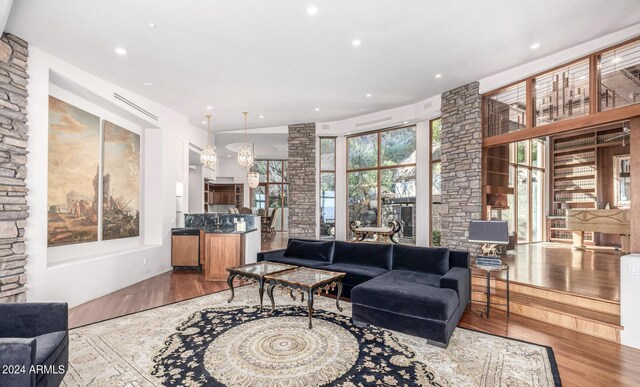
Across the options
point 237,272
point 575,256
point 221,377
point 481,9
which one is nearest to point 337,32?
point 481,9

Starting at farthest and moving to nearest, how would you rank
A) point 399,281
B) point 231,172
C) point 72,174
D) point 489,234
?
point 231,172 < point 72,174 < point 489,234 < point 399,281

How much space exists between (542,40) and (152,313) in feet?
20.3

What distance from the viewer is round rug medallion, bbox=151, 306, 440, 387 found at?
2416mm

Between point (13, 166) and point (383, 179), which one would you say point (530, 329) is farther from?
point (13, 166)

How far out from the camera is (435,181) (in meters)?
7.39

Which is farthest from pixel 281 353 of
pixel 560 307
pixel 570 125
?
pixel 570 125

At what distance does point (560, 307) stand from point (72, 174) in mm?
6852

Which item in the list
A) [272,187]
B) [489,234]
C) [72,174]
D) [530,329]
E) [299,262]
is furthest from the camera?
[272,187]

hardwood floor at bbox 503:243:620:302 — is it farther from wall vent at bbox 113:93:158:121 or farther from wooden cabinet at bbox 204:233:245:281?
wall vent at bbox 113:93:158:121

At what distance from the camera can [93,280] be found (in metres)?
4.54

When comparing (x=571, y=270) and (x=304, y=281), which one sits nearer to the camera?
(x=304, y=281)

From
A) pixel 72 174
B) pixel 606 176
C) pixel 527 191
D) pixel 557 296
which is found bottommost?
pixel 557 296

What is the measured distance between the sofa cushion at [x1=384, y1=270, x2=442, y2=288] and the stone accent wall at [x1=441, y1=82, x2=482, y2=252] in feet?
6.07

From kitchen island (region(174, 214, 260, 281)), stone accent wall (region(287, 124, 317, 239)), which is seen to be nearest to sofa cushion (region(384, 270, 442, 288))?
kitchen island (region(174, 214, 260, 281))
